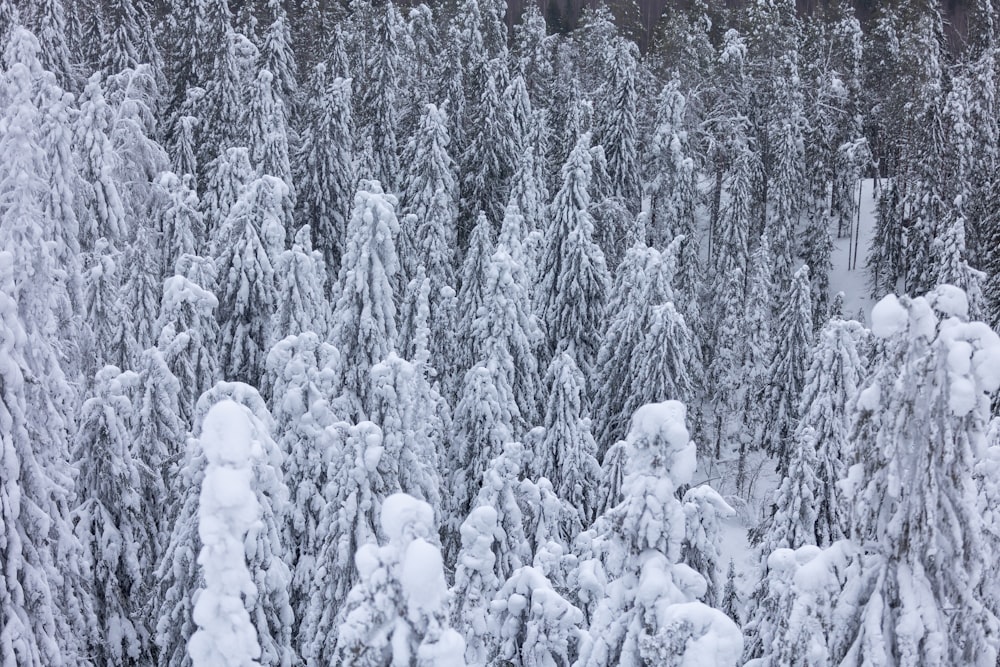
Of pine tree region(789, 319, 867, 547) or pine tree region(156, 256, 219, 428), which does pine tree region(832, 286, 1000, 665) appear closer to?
pine tree region(789, 319, 867, 547)

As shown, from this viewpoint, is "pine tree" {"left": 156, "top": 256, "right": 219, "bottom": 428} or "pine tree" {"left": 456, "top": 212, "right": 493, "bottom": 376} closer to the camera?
"pine tree" {"left": 156, "top": 256, "right": 219, "bottom": 428}

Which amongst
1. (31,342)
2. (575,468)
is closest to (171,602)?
(31,342)

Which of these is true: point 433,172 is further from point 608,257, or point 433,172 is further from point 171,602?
point 171,602

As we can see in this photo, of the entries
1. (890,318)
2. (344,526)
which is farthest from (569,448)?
(890,318)

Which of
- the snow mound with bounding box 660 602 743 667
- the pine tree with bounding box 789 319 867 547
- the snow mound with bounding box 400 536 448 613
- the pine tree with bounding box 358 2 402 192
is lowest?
the snow mound with bounding box 660 602 743 667

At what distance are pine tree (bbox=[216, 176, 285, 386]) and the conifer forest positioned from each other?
0.09m

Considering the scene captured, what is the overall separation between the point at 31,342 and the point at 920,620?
46.1ft

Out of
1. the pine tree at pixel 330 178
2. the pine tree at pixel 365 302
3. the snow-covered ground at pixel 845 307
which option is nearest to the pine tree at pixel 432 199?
the pine tree at pixel 330 178

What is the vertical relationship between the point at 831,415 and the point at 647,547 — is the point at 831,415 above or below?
above

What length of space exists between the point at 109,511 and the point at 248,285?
656 cm

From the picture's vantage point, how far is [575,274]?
28.2m

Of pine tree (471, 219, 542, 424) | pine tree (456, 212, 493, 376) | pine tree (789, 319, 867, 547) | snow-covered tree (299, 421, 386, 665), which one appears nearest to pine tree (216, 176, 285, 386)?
pine tree (471, 219, 542, 424)

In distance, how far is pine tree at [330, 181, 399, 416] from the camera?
1880 cm

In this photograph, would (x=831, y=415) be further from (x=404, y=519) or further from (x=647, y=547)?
(x=404, y=519)
